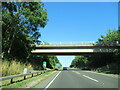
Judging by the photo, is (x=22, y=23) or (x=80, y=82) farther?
(x=22, y=23)

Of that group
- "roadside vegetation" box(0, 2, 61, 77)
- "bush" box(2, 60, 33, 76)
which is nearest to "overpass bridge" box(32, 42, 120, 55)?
"roadside vegetation" box(0, 2, 61, 77)

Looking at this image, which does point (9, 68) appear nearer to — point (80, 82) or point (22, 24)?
point (80, 82)

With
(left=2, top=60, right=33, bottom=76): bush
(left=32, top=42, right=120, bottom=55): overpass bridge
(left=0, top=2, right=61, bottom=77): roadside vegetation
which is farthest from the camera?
(left=32, top=42, right=120, bottom=55): overpass bridge

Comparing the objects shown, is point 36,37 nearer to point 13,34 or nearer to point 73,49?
point 13,34

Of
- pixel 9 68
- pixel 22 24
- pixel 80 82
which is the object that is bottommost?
pixel 80 82

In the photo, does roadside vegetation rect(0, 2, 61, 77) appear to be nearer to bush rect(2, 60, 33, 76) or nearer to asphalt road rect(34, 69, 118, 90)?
bush rect(2, 60, 33, 76)

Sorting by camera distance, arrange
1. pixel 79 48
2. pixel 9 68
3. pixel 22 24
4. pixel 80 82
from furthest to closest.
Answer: pixel 79 48 → pixel 22 24 → pixel 9 68 → pixel 80 82

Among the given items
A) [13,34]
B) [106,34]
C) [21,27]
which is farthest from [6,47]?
[106,34]

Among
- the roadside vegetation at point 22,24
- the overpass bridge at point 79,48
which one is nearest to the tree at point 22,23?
the roadside vegetation at point 22,24

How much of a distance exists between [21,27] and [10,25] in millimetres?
2360

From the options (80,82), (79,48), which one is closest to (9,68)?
(80,82)

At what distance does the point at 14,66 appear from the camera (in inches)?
727

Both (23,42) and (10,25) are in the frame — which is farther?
(23,42)

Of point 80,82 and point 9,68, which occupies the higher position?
point 9,68
